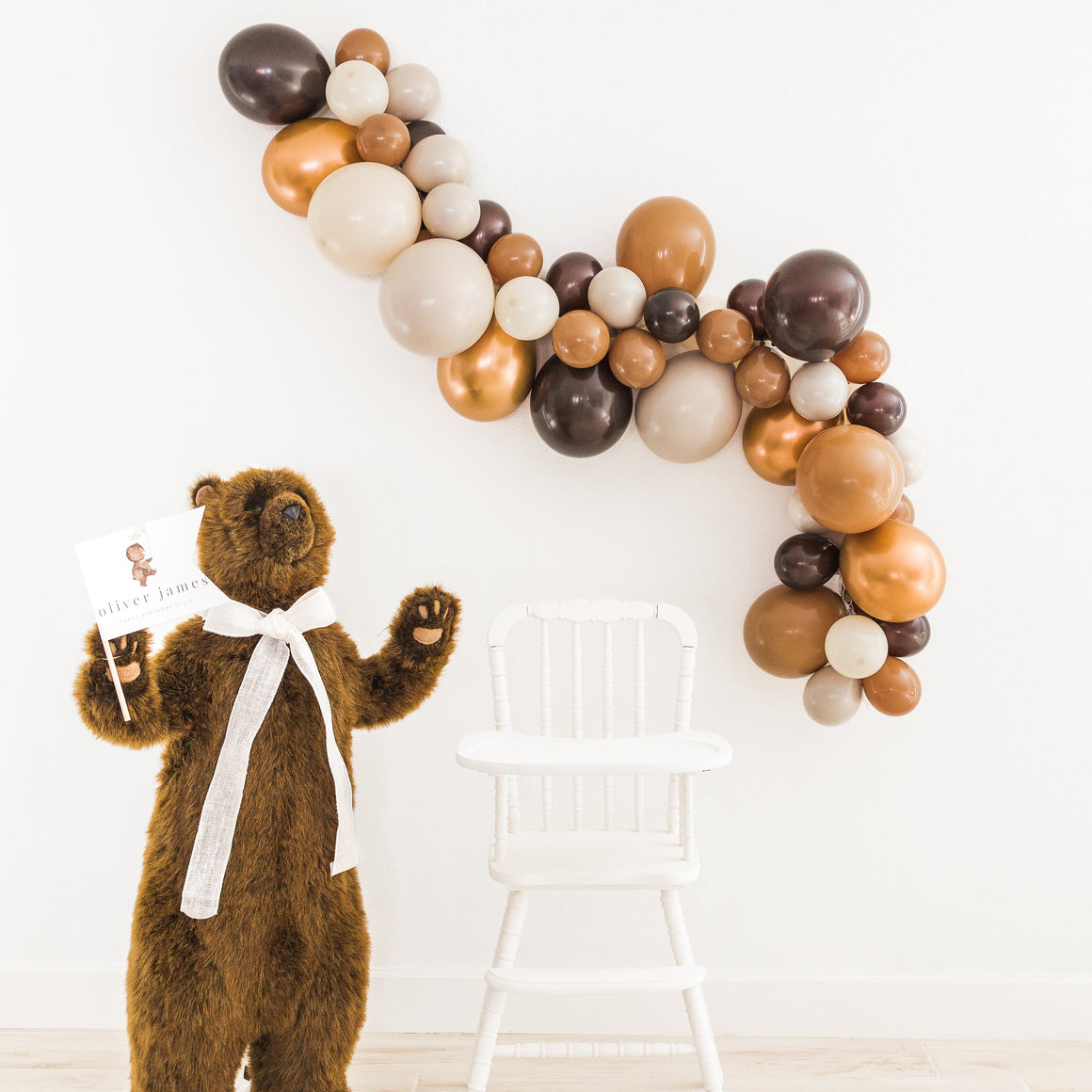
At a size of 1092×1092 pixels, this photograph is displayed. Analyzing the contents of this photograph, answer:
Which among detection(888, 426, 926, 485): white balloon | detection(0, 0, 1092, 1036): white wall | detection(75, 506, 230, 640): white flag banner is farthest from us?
detection(0, 0, 1092, 1036): white wall

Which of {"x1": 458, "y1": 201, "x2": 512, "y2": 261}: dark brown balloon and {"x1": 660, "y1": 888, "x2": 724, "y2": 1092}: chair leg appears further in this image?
{"x1": 458, "y1": 201, "x2": 512, "y2": 261}: dark brown balloon

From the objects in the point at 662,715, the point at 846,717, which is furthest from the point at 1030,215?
the point at 662,715

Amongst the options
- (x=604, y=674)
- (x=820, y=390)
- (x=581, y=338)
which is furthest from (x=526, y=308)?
(x=604, y=674)

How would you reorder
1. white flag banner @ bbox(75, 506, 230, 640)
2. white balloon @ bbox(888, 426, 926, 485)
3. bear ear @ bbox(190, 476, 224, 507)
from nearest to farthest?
white flag banner @ bbox(75, 506, 230, 640) < bear ear @ bbox(190, 476, 224, 507) < white balloon @ bbox(888, 426, 926, 485)

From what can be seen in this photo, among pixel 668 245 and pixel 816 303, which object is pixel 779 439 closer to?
pixel 816 303

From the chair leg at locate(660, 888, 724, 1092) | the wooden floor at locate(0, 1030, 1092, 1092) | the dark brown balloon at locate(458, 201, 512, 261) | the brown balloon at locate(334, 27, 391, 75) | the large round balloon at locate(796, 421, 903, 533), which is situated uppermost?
the brown balloon at locate(334, 27, 391, 75)

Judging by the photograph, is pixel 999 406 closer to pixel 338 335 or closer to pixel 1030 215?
pixel 1030 215

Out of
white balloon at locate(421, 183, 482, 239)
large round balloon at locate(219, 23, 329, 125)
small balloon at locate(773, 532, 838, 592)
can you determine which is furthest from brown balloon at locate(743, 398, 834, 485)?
large round balloon at locate(219, 23, 329, 125)

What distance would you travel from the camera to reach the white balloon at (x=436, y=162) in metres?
1.32

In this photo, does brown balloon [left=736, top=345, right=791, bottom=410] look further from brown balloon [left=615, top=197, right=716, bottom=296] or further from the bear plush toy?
the bear plush toy

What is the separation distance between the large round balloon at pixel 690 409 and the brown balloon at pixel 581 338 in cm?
12

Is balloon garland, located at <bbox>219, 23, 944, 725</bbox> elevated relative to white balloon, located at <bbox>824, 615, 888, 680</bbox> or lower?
elevated

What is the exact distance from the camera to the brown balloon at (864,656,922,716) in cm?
131

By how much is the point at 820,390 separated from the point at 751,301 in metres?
0.18
